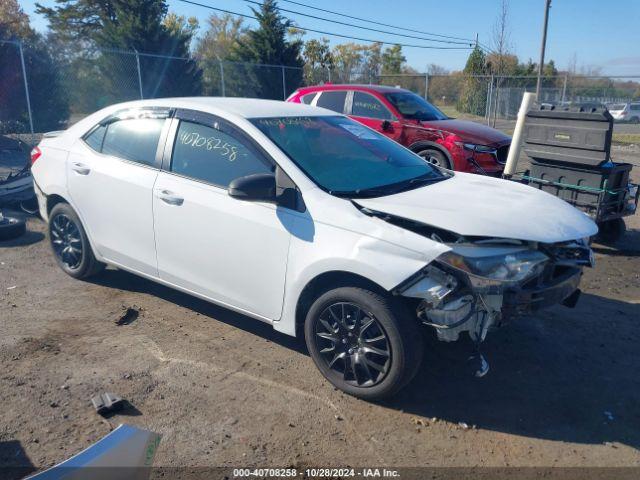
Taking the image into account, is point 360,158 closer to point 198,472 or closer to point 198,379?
point 198,379

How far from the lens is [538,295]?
3334 millimetres

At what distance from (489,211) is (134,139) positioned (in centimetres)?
296

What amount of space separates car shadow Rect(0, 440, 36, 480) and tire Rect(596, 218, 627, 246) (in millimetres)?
6654

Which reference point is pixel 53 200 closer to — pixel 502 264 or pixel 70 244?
pixel 70 244

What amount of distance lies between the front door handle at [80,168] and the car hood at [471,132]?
586 centimetres

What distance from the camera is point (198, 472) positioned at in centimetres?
284

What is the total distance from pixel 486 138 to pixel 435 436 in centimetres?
653

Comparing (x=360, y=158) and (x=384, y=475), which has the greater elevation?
(x=360, y=158)

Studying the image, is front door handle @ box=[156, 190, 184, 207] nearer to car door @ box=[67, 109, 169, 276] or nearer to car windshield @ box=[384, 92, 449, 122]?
car door @ box=[67, 109, 169, 276]

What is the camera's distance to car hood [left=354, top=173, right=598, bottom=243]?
10.7 ft

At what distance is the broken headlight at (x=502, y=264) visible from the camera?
3.11 metres

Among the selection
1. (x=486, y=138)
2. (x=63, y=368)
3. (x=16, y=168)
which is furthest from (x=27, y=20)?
(x=63, y=368)

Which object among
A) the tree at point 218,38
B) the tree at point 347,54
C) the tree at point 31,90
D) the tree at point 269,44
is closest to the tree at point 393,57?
the tree at point 347,54

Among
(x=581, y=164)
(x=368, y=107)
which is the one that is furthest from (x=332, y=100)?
(x=581, y=164)
